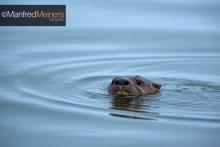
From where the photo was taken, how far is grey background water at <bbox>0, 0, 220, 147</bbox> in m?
8.57

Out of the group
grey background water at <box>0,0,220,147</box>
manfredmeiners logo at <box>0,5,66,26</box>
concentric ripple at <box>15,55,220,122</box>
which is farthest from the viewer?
manfredmeiners logo at <box>0,5,66,26</box>

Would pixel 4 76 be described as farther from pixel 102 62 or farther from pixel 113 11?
pixel 113 11

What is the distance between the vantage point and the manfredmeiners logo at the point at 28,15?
39.0 ft

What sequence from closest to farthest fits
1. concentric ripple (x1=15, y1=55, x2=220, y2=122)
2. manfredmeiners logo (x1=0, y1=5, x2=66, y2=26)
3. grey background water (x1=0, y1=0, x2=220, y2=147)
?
→ grey background water (x1=0, y1=0, x2=220, y2=147) < concentric ripple (x1=15, y1=55, x2=220, y2=122) < manfredmeiners logo (x1=0, y1=5, x2=66, y2=26)

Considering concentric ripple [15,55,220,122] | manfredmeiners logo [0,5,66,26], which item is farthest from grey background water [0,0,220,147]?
manfredmeiners logo [0,5,66,26]

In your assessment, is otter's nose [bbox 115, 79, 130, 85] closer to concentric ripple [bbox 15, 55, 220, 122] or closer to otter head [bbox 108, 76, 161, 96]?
otter head [bbox 108, 76, 161, 96]

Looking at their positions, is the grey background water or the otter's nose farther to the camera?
the otter's nose

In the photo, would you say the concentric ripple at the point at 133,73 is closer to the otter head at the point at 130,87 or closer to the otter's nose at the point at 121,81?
the otter head at the point at 130,87

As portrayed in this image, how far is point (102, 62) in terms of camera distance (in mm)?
13422

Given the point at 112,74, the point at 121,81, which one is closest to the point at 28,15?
the point at 112,74

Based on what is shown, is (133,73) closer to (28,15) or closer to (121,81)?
(121,81)

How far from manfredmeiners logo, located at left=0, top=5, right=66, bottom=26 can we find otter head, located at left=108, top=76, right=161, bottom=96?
163 cm

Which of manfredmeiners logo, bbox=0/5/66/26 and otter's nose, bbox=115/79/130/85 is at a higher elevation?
manfredmeiners logo, bbox=0/5/66/26

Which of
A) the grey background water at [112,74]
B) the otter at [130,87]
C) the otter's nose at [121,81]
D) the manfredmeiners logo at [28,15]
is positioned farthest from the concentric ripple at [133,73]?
the manfredmeiners logo at [28,15]
